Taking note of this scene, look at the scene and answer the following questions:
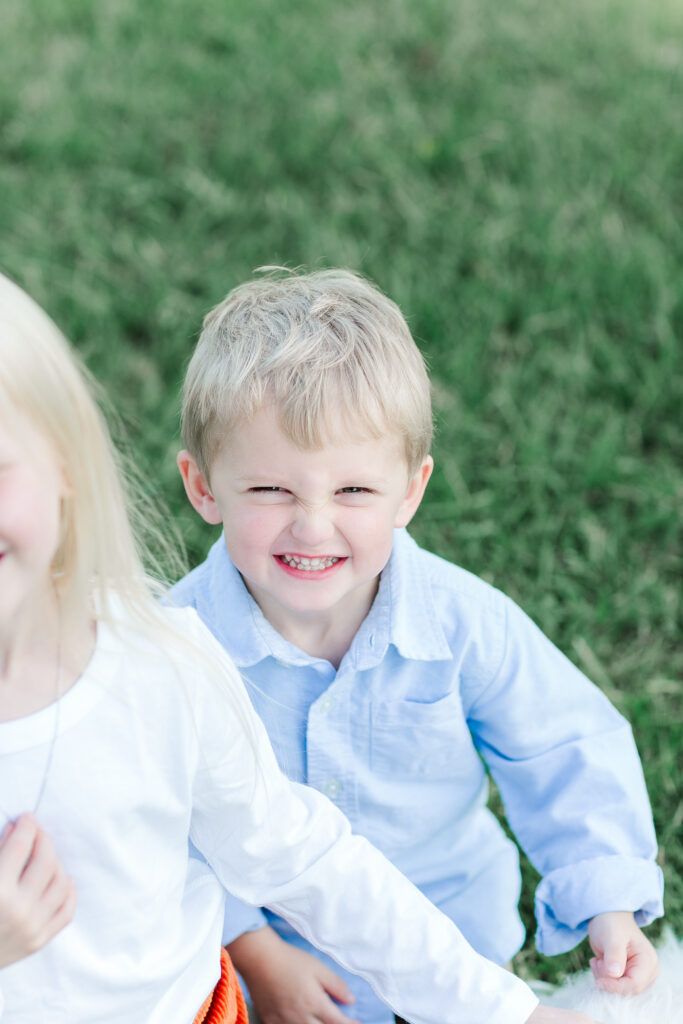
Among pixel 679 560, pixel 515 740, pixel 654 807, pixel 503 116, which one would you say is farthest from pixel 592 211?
pixel 515 740

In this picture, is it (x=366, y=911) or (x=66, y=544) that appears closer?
(x=66, y=544)

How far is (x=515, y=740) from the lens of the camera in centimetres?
175

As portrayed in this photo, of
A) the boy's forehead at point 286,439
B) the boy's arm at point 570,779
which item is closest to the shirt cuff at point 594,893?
the boy's arm at point 570,779

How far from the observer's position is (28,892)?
44.7 inches

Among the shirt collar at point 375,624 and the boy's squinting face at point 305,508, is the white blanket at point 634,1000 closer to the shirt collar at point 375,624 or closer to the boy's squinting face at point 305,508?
the shirt collar at point 375,624

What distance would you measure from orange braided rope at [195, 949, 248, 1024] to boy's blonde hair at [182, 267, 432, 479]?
0.70 meters

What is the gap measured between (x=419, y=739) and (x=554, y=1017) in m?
0.46

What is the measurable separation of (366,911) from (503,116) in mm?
3250

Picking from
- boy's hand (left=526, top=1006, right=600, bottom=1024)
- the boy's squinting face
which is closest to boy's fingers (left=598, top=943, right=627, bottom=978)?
boy's hand (left=526, top=1006, right=600, bottom=1024)

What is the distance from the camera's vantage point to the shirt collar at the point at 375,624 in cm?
166

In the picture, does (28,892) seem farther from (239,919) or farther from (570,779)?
(570,779)

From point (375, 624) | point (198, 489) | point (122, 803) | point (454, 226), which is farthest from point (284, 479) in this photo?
point (454, 226)

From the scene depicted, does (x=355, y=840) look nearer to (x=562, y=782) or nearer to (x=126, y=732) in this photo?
(x=126, y=732)

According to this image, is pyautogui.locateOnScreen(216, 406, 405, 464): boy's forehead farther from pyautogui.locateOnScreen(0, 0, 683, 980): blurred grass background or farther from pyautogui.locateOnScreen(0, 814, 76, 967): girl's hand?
pyautogui.locateOnScreen(0, 0, 683, 980): blurred grass background
